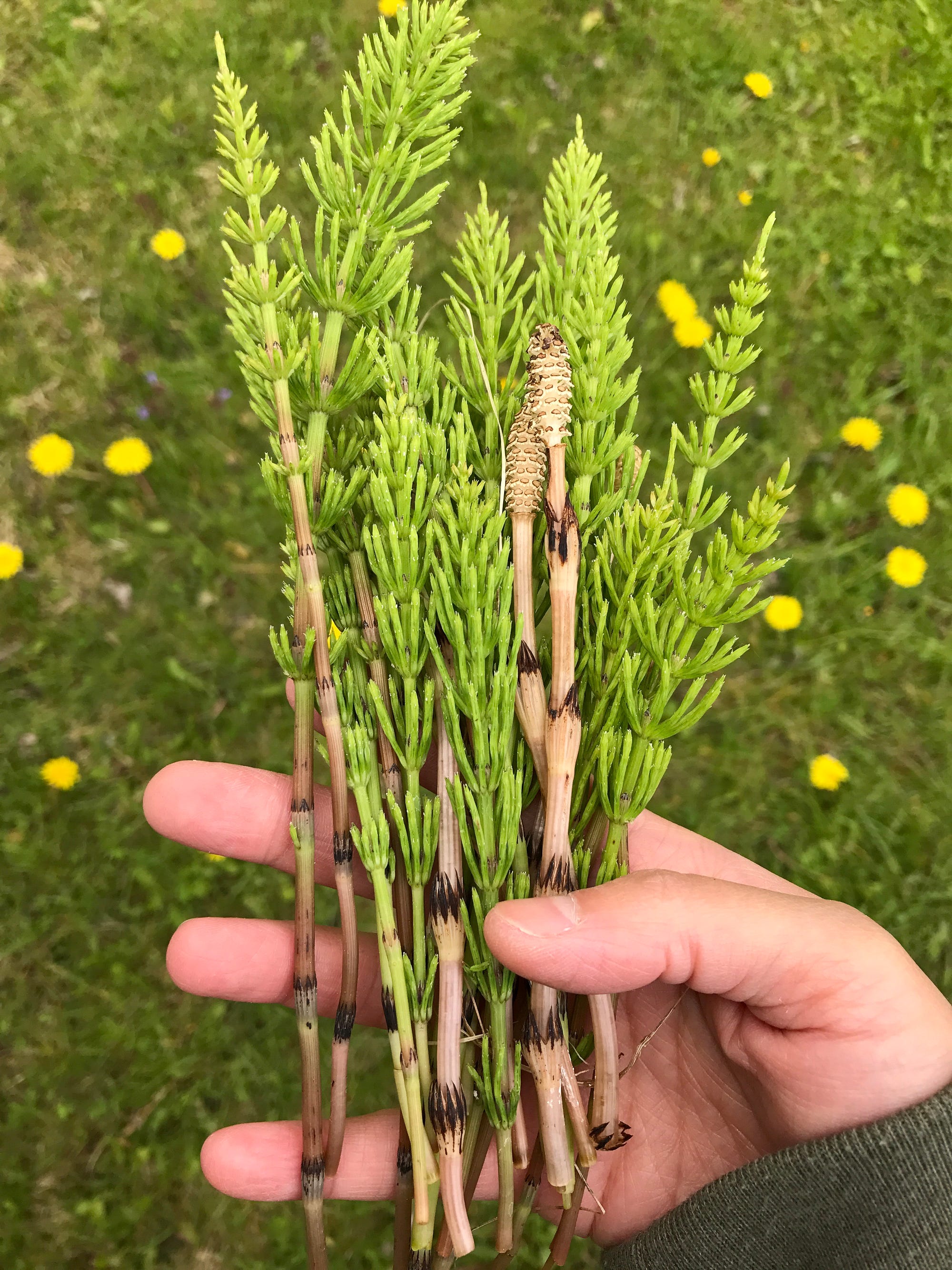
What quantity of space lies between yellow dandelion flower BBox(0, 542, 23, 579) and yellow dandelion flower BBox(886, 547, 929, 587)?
274 centimetres

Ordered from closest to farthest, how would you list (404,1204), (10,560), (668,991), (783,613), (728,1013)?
(404,1204), (728,1013), (668,991), (10,560), (783,613)

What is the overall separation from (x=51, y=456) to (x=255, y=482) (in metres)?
0.63

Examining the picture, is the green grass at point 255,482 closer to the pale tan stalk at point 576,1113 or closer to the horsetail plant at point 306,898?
the horsetail plant at point 306,898

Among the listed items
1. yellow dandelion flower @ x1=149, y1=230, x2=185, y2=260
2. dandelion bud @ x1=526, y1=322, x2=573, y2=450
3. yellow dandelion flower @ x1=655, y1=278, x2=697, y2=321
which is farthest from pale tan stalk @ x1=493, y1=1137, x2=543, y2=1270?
yellow dandelion flower @ x1=149, y1=230, x2=185, y2=260

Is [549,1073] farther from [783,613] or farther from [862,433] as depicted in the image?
[862,433]

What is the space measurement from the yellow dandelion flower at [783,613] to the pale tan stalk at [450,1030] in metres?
1.68

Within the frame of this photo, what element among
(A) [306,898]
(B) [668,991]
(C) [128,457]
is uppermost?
(C) [128,457]

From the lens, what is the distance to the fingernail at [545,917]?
121 centimetres

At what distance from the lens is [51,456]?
2.61 meters

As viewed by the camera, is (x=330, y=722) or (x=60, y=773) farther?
(x=60, y=773)

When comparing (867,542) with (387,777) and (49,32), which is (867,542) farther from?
(49,32)

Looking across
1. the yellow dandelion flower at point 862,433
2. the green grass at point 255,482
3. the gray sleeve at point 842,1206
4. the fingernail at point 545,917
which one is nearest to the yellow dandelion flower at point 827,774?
the green grass at point 255,482

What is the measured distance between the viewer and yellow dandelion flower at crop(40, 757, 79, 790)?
2453 millimetres

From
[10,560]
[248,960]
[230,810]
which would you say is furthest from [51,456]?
[248,960]
